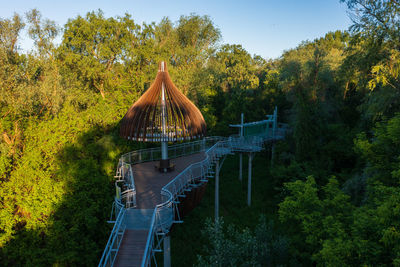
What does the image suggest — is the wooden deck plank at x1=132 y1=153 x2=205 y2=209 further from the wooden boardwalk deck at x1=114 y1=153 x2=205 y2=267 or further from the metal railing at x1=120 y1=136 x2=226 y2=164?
the metal railing at x1=120 y1=136 x2=226 y2=164

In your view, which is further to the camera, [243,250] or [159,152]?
[159,152]

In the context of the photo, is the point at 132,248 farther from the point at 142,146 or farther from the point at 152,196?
the point at 142,146

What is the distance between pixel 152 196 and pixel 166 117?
4993mm

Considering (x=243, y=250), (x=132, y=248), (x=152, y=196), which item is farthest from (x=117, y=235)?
(x=243, y=250)

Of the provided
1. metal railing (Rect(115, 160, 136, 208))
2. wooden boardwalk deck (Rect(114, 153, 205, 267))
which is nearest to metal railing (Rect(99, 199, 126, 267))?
wooden boardwalk deck (Rect(114, 153, 205, 267))

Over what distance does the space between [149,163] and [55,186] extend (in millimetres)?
6281

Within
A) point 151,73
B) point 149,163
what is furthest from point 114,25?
point 149,163

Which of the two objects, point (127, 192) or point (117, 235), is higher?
point (127, 192)

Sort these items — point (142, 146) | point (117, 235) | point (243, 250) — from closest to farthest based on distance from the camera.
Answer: point (243, 250)
point (117, 235)
point (142, 146)

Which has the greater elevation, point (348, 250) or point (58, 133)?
point (58, 133)

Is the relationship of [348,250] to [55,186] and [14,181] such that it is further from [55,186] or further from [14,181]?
[14,181]

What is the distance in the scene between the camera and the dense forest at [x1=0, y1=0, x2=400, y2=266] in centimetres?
1002

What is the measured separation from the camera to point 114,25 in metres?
29.3

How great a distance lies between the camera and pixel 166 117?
51.8ft
